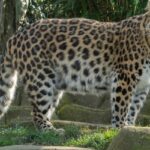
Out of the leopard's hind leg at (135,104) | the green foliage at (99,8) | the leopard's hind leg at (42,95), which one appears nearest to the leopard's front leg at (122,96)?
the leopard's hind leg at (135,104)

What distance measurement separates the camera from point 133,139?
25.8ft

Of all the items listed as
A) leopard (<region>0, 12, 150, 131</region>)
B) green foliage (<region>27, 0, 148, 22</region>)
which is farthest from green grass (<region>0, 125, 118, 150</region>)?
green foliage (<region>27, 0, 148, 22</region>)

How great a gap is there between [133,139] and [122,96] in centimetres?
320

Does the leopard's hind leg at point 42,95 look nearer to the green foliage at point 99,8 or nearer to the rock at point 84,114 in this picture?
the rock at point 84,114

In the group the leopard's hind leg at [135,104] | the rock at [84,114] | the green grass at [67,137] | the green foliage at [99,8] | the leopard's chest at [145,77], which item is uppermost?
the green foliage at [99,8]

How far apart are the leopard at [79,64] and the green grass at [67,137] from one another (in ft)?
2.23

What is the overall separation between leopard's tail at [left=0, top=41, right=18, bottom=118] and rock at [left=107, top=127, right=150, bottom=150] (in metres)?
3.97

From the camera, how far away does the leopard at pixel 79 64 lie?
→ 11.1m

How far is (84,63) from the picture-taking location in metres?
11.6

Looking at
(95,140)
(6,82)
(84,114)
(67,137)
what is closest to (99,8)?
(84,114)

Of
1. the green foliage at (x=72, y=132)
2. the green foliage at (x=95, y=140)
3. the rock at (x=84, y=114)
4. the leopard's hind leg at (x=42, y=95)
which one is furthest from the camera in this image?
the rock at (x=84, y=114)

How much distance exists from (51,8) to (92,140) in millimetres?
13099

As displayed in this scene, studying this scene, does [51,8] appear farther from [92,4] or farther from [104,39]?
[104,39]

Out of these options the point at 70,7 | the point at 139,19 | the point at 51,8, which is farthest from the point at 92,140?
the point at 51,8
